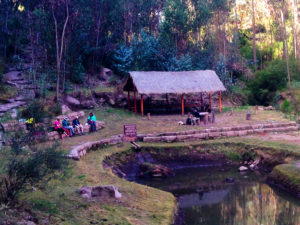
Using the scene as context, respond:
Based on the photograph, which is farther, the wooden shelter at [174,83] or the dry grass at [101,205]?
the wooden shelter at [174,83]

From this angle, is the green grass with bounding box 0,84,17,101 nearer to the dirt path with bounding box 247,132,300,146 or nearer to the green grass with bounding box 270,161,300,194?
the dirt path with bounding box 247,132,300,146

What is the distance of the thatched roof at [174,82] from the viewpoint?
2244 centimetres

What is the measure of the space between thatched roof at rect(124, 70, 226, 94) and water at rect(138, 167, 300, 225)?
8656 mm

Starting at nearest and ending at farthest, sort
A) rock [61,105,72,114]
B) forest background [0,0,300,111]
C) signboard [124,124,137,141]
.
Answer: signboard [124,124,137,141], rock [61,105,72,114], forest background [0,0,300,111]

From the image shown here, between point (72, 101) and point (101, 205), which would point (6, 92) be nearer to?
point (72, 101)

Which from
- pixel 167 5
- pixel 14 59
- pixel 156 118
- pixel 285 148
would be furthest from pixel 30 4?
pixel 285 148

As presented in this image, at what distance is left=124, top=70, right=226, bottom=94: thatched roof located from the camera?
883 inches

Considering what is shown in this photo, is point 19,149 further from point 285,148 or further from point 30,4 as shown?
point 30,4

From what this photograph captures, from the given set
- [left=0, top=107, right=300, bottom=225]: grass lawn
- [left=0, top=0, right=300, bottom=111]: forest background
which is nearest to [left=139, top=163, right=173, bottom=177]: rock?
[left=0, top=107, right=300, bottom=225]: grass lawn

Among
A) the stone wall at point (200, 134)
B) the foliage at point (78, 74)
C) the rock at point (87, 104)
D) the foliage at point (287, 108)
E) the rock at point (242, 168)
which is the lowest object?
the rock at point (242, 168)

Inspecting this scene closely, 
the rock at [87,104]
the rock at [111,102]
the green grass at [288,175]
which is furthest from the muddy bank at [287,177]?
the rock at [111,102]

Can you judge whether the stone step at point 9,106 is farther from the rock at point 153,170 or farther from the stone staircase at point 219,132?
the rock at point 153,170

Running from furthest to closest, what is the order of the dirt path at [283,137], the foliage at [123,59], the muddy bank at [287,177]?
1. the foliage at [123,59]
2. the dirt path at [283,137]
3. the muddy bank at [287,177]

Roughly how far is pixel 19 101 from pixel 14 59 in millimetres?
8572
